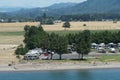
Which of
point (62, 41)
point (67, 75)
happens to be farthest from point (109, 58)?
point (67, 75)

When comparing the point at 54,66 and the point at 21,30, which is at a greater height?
the point at 54,66

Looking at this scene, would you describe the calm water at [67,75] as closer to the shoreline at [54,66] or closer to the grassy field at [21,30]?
the shoreline at [54,66]

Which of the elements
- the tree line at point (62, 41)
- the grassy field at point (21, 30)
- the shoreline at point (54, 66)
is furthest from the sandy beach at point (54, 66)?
the grassy field at point (21, 30)

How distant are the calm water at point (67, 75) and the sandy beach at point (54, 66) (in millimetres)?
1205

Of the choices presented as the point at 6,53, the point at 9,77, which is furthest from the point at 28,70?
the point at 6,53

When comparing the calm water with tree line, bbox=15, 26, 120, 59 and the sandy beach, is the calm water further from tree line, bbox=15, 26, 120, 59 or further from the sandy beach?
tree line, bbox=15, 26, 120, 59

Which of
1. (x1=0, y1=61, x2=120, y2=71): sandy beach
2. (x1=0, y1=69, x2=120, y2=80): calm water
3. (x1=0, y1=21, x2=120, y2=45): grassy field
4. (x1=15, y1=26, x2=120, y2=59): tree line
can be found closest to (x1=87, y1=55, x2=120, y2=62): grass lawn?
(x1=0, y1=61, x2=120, y2=71): sandy beach

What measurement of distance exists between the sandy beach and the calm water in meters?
1.21

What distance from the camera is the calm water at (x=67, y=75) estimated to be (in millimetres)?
44688

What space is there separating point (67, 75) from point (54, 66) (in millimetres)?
3491

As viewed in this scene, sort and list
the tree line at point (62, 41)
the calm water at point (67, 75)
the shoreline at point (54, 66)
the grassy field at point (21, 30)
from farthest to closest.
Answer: the grassy field at point (21, 30)
the tree line at point (62, 41)
the shoreline at point (54, 66)
the calm water at point (67, 75)

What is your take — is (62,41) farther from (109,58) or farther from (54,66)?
(109,58)

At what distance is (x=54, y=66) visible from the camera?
49.6 meters

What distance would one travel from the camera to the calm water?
44688 millimetres
